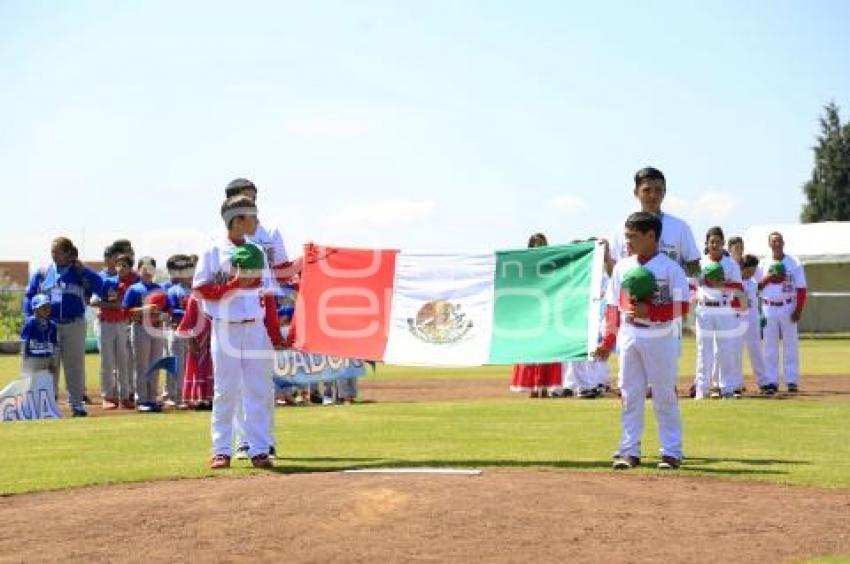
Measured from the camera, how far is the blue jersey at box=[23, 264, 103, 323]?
1864cm

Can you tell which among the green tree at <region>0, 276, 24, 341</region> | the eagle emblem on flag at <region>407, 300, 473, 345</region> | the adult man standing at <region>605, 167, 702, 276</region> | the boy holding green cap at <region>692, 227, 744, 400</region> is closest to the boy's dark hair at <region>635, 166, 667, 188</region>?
the adult man standing at <region>605, 167, 702, 276</region>

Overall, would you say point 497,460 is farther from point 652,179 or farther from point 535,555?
point 535,555

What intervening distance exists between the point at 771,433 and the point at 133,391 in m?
11.1

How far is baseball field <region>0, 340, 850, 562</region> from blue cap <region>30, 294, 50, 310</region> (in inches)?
130

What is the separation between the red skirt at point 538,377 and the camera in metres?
20.6

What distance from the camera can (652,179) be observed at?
37.3ft

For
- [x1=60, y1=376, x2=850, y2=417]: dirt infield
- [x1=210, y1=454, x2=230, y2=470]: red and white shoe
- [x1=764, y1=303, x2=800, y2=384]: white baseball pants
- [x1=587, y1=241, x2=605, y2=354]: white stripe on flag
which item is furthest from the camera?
[x1=764, y1=303, x2=800, y2=384]: white baseball pants

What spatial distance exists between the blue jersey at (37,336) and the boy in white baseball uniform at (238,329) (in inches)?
313

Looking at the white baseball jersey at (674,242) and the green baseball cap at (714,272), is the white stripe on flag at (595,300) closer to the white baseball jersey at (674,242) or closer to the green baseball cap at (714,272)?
the white baseball jersey at (674,242)

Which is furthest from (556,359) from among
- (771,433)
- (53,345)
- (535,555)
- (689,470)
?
(53,345)

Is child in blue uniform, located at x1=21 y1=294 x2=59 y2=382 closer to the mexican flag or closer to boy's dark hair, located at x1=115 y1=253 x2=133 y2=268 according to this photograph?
boy's dark hair, located at x1=115 y1=253 x2=133 y2=268

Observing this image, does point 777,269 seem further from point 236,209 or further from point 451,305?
point 236,209

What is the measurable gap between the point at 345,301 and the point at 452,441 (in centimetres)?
293

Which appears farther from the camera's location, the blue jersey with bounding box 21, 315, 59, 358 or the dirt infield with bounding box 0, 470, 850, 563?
the blue jersey with bounding box 21, 315, 59, 358
